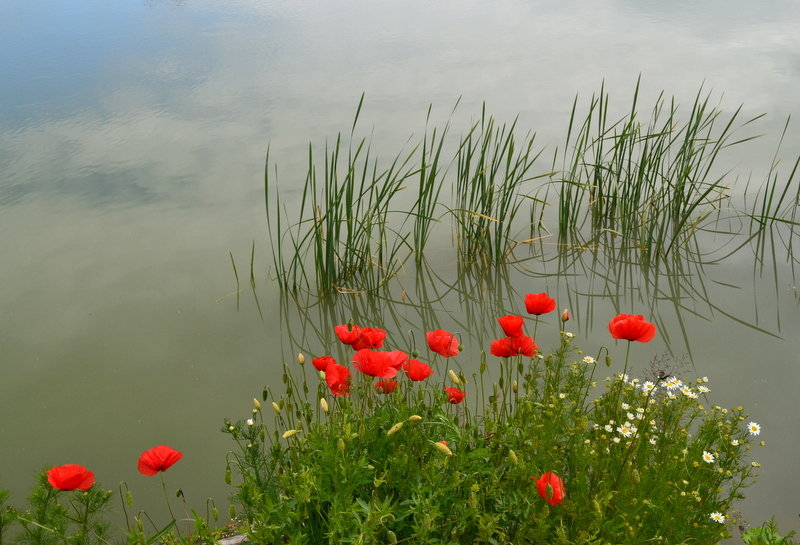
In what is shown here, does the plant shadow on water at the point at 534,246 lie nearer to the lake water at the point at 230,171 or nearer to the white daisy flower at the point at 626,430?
the lake water at the point at 230,171

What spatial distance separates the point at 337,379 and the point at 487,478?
0.39 metres

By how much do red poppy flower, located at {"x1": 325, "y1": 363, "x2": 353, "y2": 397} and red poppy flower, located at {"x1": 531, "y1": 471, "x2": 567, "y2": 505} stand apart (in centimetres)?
48

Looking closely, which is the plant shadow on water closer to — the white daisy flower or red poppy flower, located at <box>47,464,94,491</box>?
the white daisy flower

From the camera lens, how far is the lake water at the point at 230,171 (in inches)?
106

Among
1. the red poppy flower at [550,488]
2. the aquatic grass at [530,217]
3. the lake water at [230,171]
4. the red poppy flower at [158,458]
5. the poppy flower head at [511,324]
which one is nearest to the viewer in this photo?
the red poppy flower at [550,488]

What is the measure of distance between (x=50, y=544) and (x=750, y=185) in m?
3.94

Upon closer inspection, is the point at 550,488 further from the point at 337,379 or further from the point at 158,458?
the point at 158,458

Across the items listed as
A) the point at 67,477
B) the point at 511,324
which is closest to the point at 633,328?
the point at 511,324

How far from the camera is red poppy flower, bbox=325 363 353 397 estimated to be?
5.40 feet

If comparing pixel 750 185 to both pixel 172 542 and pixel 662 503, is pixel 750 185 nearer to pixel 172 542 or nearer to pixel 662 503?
pixel 662 503

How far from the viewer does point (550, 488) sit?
1.41m

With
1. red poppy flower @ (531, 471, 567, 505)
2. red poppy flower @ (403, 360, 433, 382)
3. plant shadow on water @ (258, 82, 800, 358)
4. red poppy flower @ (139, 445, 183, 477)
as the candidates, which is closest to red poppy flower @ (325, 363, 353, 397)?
red poppy flower @ (403, 360, 433, 382)

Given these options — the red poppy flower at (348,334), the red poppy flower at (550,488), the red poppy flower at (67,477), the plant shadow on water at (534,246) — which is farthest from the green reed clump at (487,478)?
the plant shadow on water at (534,246)

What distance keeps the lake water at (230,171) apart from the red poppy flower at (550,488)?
39.9 inches
